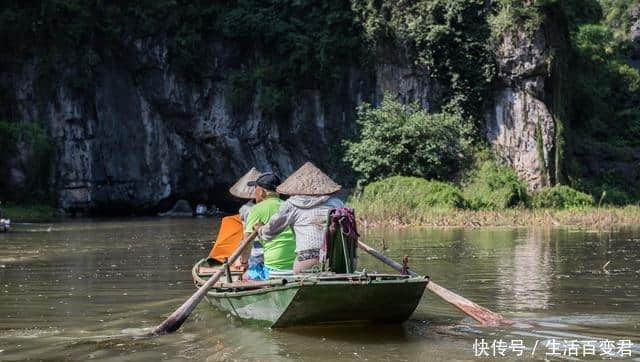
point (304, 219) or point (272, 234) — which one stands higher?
point (304, 219)

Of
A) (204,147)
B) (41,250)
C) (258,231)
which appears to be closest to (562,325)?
(258,231)

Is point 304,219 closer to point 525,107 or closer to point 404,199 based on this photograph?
point 404,199

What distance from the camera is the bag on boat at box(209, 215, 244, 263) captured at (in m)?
10.2

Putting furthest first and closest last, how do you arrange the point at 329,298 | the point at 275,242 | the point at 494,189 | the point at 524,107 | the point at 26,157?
the point at 26,157 < the point at 524,107 < the point at 494,189 < the point at 275,242 < the point at 329,298

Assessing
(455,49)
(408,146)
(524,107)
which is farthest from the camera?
(455,49)

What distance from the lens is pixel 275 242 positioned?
27.5 ft

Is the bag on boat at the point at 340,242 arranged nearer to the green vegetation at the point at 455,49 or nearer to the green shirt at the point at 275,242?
the green shirt at the point at 275,242

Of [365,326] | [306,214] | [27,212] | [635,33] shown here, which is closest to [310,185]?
[306,214]

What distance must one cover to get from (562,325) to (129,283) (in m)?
6.13

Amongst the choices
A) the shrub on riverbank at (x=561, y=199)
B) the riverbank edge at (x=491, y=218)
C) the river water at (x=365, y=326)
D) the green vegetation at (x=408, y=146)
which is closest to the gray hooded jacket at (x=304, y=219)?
the river water at (x=365, y=326)

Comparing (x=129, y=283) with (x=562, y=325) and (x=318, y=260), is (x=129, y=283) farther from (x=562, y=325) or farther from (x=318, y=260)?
(x=562, y=325)

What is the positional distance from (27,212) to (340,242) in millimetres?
24821

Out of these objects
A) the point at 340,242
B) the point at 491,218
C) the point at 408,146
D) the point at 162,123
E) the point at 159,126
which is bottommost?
the point at 491,218

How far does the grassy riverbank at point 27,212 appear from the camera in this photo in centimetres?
2889
